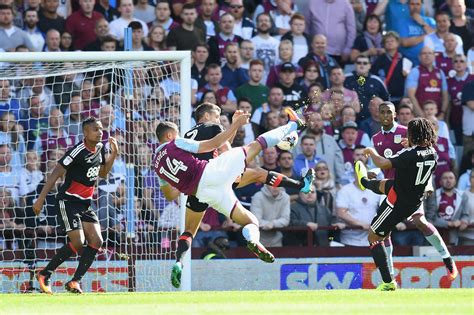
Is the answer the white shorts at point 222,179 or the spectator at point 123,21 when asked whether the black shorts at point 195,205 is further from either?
the spectator at point 123,21

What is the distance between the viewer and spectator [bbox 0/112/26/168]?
17.8m

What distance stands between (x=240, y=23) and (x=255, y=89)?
163 cm

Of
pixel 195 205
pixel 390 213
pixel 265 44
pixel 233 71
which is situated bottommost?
pixel 390 213

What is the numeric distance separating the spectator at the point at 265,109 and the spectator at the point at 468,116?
3110 millimetres

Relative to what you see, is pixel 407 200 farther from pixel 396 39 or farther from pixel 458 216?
pixel 396 39

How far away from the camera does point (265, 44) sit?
20812 millimetres

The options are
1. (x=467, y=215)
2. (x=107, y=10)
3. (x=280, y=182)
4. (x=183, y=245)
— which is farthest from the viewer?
(x=107, y=10)

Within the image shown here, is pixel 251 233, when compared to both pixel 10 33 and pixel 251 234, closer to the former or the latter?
pixel 251 234

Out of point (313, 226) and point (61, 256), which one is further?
point (313, 226)

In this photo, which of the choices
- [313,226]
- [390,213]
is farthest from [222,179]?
[313,226]

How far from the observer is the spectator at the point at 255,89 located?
20000 millimetres

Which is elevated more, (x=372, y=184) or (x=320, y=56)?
(x=320, y=56)

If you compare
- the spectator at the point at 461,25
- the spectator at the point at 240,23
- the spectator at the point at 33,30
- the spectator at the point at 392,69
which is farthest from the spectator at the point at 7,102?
the spectator at the point at 461,25

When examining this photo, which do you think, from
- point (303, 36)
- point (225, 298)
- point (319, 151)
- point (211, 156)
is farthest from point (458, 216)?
point (225, 298)
